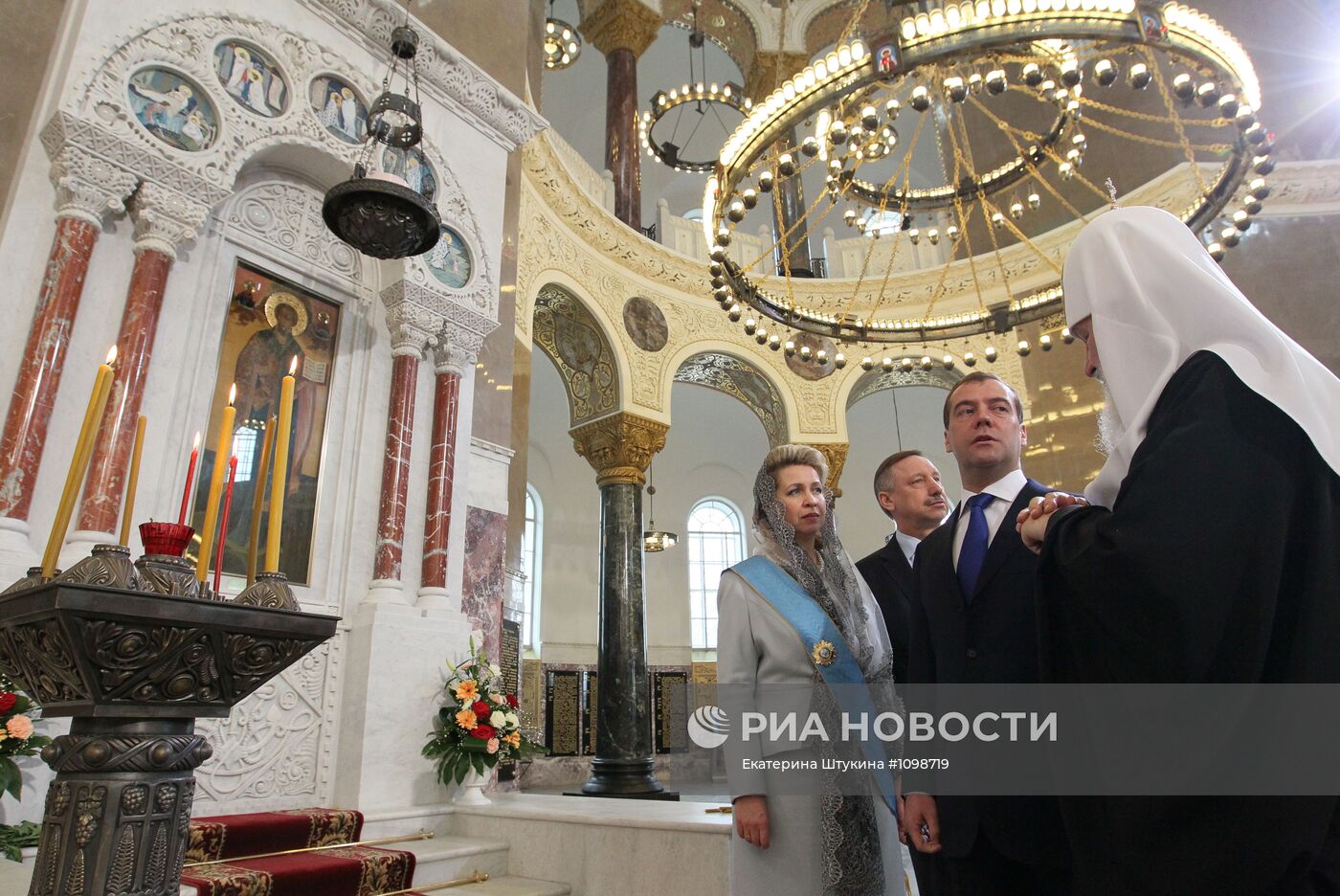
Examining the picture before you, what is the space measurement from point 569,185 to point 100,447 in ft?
23.1

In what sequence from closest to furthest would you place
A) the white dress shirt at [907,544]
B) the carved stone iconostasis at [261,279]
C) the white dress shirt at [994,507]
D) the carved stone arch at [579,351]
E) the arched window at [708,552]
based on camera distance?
the white dress shirt at [994,507] → the white dress shirt at [907,544] → the carved stone iconostasis at [261,279] → the carved stone arch at [579,351] → the arched window at [708,552]

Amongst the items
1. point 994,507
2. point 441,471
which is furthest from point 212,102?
point 994,507

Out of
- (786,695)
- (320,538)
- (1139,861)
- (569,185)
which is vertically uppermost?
(569,185)

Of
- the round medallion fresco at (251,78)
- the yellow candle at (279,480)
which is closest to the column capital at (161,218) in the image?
the round medallion fresco at (251,78)

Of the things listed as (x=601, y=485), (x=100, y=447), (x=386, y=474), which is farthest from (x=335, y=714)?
(x=601, y=485)

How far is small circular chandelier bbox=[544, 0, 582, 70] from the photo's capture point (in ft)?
38.9

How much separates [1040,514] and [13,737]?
3536 millimetres

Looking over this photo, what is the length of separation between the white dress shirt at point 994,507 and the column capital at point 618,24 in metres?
12.1

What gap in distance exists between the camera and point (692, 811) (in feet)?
13.5

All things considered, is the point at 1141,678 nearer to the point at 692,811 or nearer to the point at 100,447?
the point at 692,811

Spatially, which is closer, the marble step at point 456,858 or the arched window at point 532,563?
the marble step at point 456,858

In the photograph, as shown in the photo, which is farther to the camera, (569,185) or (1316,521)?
(569,185)

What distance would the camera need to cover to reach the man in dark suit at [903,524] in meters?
2.99

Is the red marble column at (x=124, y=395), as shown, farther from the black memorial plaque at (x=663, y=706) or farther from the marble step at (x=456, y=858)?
the black memorial plaque at (x=663, y=706)
